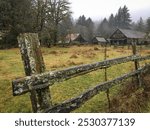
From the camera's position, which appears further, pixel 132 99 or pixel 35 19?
pixel 35 19

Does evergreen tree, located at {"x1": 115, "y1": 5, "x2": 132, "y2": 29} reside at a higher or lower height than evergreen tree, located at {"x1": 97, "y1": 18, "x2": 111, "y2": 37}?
higher

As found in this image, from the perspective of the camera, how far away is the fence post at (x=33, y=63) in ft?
12.5

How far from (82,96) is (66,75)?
53 centimetres

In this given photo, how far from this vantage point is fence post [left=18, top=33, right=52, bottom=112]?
3.82 m

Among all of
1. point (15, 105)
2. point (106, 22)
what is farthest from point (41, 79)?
point (106, 22)

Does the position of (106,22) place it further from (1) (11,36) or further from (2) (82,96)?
(2) (82,96)

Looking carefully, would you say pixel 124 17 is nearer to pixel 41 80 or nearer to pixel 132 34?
pixel 132 34

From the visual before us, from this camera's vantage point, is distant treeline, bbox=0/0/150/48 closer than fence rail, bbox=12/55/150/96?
No

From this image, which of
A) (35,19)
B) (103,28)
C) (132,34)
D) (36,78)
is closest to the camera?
(36,78)

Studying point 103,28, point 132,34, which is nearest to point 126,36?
point 132,34

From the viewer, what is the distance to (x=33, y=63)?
12.6 feet

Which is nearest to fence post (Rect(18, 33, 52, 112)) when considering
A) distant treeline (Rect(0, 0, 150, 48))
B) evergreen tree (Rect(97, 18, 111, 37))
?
distant treeline (Rect(0, 0, 150, 48))

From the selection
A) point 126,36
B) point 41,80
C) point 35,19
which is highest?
point 35,19

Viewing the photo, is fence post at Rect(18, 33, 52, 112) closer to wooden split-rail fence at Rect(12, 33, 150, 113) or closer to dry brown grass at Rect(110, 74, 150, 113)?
wooden split-rail fence at Rect(12, 33, 150, 113)
